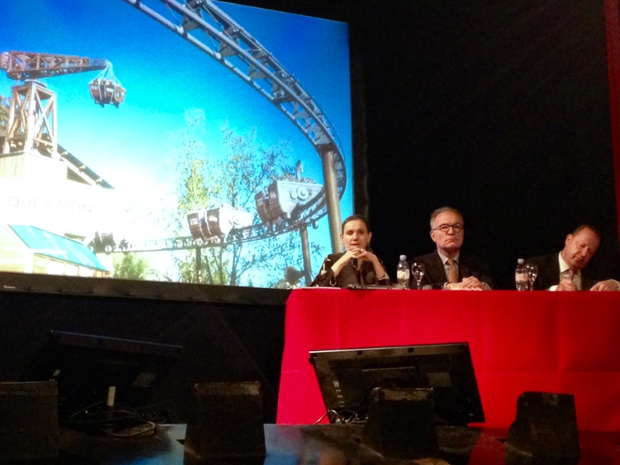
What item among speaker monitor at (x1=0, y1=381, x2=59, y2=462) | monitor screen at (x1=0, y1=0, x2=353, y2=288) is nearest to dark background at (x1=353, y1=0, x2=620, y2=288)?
monitor screen at (x1=0, y1=0, x2=353, y2=288)

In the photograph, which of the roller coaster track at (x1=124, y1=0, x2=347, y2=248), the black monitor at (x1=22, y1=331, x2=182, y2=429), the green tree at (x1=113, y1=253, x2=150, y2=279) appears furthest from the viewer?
the roller coaster track at (x1=124, y1=0, x2=347, y2=248)

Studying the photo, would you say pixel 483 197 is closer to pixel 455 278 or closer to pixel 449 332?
pixel 455 278

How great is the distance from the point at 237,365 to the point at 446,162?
6.07ft

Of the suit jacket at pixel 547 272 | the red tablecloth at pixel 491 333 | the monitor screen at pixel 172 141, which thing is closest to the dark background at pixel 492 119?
the monitor screen at pixel 172 141

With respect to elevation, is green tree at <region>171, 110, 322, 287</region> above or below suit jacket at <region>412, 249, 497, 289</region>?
above

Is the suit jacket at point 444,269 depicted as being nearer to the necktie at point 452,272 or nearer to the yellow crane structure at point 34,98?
the necktie at point 452,272

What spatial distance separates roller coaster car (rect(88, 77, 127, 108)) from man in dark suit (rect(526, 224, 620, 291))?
2.25 m

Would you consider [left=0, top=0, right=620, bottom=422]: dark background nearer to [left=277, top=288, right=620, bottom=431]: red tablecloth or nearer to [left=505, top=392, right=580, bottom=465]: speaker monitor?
[left=277, top=288, right=620, bottom=431]: red tablecloth

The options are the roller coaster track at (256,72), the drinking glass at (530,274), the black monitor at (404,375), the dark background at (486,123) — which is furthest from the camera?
the dark background at (486,123)

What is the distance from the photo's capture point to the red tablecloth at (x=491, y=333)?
263 cm

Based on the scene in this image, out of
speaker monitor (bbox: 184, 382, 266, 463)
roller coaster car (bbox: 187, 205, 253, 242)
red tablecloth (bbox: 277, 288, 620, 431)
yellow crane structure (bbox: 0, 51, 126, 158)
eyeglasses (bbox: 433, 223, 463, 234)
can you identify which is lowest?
speaker monitor (bbox: 184, 382, 266, 463)

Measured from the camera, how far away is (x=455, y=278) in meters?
3.55

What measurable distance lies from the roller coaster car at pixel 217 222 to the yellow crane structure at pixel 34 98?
75cm

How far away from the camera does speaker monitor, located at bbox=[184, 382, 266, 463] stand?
1.57 meters
